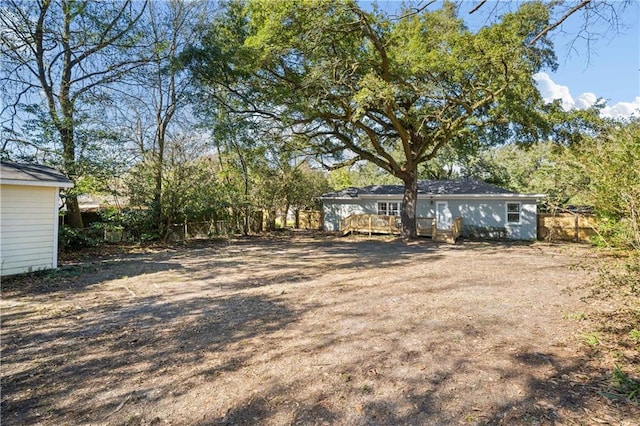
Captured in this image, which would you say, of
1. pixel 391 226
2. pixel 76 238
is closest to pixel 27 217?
pixel 76 238

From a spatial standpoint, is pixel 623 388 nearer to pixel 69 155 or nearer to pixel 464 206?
pixel 69 155

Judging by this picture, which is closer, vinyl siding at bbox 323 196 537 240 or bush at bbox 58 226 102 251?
bush at bbox 58 226 102 251

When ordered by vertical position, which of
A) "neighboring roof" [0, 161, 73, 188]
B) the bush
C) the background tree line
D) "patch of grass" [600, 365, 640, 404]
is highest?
the background tree line

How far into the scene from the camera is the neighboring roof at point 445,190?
1705 centimetres

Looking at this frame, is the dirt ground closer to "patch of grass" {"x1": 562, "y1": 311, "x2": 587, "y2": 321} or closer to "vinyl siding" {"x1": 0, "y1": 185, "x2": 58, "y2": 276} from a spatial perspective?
"patch of grass" {"x1": 562, "y1": 311, "x2": 587, "y2": 321}

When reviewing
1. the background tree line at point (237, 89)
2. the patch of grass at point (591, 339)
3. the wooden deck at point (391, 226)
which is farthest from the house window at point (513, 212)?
the patch of grass at point (591, 339)

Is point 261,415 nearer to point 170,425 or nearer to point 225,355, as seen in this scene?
point 170,425

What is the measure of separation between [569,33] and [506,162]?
2524 centimetres

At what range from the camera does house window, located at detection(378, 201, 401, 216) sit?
1923cm

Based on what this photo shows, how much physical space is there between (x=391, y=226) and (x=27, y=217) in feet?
48.5

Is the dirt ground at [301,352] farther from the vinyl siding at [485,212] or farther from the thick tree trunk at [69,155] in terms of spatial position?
the vinyl siding at [485,212]

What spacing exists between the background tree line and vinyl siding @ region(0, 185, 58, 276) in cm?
329

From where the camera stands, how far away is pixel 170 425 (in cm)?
239

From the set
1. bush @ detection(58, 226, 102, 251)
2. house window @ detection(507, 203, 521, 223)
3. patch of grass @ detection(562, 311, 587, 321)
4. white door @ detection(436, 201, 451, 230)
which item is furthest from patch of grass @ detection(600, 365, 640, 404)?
white door @ detection(436, 201, 451, 230)
